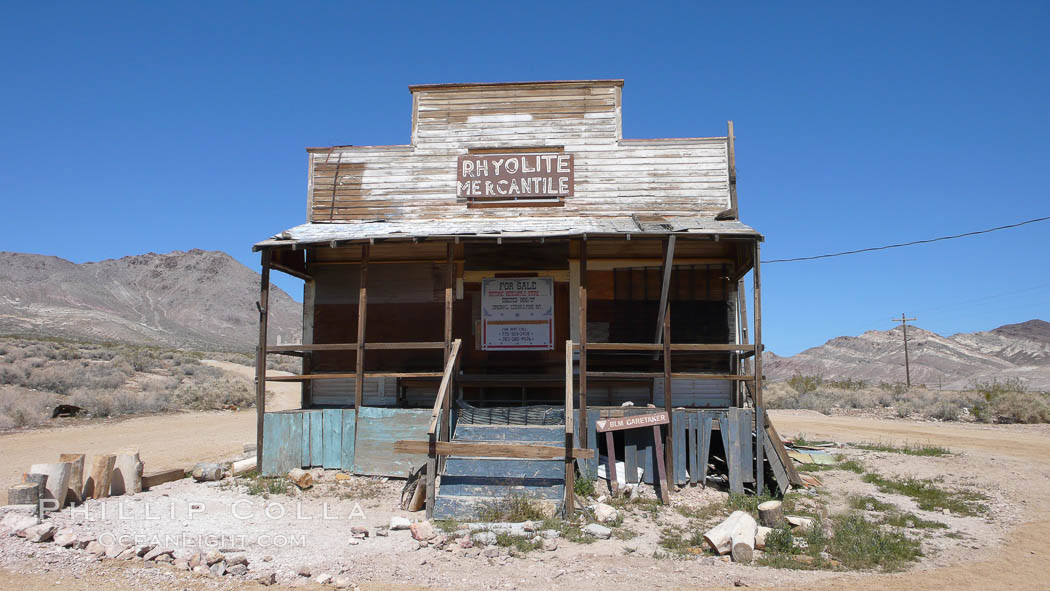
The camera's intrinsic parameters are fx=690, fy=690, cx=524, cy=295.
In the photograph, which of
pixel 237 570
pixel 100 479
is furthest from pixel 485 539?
pixel 100 479

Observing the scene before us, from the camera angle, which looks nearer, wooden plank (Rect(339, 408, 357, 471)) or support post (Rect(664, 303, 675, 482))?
support post (Rect(664, 303, 675, 482))

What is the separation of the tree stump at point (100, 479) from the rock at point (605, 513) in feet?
20.9

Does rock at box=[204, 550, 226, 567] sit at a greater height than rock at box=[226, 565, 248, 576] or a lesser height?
greater

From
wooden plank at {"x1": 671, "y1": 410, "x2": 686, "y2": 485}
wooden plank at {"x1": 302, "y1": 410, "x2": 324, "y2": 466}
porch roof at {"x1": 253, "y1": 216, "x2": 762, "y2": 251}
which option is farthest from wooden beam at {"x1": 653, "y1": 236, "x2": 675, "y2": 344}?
wooden plank at {"x1": 302, "y1": 410, "x2": 324, "y2": 466}

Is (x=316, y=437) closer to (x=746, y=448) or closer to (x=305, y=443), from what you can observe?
(x=305, y=443)

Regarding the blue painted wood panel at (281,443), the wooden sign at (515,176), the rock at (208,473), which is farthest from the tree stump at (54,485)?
the wooden sign at (515,176)

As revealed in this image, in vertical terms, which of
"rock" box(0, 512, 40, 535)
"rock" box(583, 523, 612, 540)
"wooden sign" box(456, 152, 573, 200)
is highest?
"wooden sign" box(456, 152, 573, 200)

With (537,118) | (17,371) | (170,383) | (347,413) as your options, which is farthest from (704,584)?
(170,383)

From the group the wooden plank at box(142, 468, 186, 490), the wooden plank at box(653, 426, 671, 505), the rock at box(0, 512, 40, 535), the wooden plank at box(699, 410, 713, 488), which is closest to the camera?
the rock at box(0, 512, 40, 535)

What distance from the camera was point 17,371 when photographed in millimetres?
24109

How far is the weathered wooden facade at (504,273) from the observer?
11.0 metres

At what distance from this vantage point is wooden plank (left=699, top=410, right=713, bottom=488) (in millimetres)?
10188

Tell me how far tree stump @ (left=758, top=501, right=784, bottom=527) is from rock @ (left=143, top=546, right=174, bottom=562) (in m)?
6.34

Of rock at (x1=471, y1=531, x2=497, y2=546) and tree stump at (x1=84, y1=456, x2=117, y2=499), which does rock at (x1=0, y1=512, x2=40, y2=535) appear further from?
rock at (x1=471, y1=531, x2=497, y2=546)
